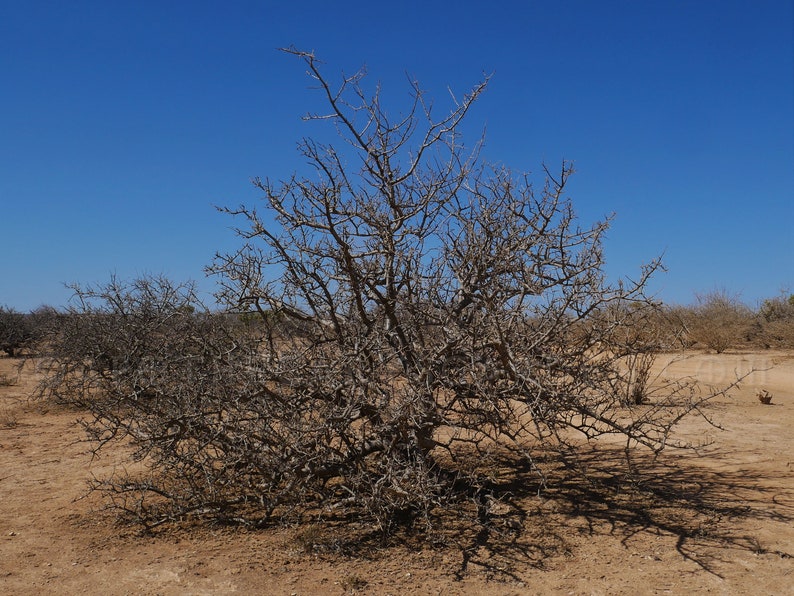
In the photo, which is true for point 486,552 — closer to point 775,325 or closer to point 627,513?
point 627,513

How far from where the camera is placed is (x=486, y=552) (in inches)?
187

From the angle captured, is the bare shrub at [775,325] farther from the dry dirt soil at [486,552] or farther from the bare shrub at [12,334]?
the bare shrub at [12,334]

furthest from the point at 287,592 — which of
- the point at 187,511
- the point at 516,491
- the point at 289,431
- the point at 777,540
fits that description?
the point at 777,540

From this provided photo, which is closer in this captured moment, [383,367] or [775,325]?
[383,367]

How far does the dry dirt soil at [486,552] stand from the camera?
4289mm

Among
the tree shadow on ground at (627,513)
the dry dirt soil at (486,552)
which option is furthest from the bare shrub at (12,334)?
the tree shadow on ground at (627,513)

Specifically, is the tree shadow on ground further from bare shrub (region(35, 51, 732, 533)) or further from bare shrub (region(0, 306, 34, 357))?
bare shrub (region(0, 306, 34, 357))

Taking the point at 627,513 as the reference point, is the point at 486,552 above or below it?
below

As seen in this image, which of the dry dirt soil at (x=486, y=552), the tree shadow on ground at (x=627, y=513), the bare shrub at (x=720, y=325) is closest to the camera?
the dry dirt soil at (x=486, y=552)

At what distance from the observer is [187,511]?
535 centimetres

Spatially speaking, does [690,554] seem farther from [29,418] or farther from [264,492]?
[29,418]

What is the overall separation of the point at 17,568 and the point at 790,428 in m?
8.45

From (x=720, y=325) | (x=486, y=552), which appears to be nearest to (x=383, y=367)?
(x=486, y=552)

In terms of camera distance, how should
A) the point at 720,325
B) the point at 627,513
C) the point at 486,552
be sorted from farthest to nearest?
the point at 720,325 → the point at 627,513 → the point at 486,552
